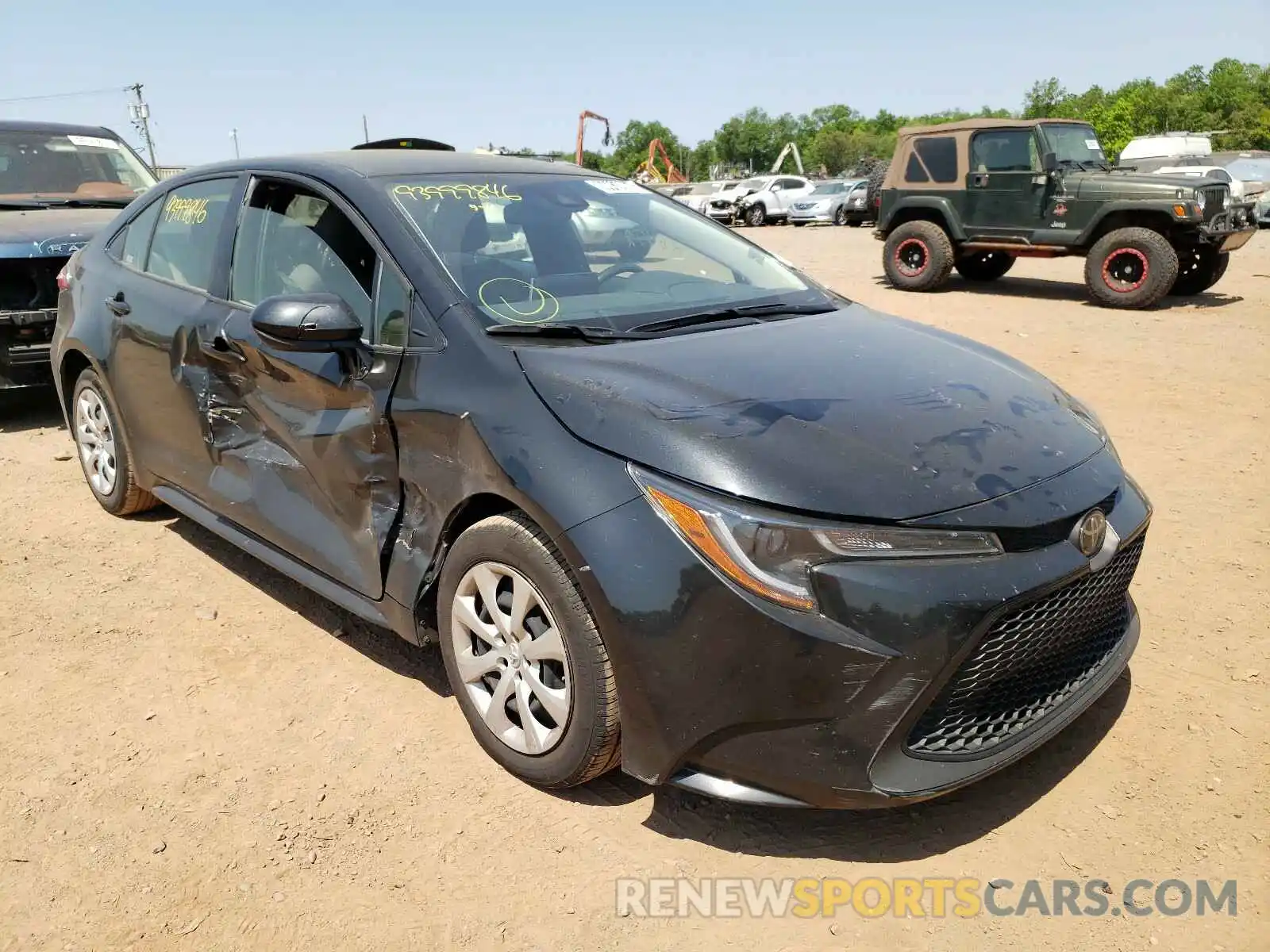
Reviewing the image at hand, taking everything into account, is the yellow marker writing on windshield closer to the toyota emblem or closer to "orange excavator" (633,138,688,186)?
the toyota emblem

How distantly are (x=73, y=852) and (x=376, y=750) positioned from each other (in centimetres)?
76

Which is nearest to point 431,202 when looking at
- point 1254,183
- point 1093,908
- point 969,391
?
point 969,391

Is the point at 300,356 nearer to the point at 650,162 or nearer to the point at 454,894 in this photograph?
the point at 454,894

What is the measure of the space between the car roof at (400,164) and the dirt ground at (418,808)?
5.26ft

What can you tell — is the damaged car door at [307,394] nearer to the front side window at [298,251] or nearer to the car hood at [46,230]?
the front side window at [298,251]

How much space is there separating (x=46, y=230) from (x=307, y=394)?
4154 millimetres

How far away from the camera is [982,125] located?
36.9 feet

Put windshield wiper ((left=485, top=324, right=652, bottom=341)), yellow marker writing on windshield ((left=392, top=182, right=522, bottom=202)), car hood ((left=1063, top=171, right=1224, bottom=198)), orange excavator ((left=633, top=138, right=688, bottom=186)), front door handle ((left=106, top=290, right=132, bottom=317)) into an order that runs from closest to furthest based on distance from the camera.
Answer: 1. windshield wiper ((left=485, top=324, right=652, bottom=341))
2. yellow marker writing on windshield ((left=392, top=182, right=522, bottom=202))
3. front door handle ((left=106, top=290, right=132, bottom=317))
4. car hood ((left=1063, top=171, right=1224, bottom=198))
5. orange excavator ((left=633, top=138, right=688, bottom=186))

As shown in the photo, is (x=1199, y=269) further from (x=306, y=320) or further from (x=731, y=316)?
(x=306, y=320)

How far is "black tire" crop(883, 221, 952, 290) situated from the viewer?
38.1 feet

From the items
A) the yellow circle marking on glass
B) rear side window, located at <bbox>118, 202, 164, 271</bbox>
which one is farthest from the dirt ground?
rear side window, located at <bbox>118, 202, 164, 271</bbox>

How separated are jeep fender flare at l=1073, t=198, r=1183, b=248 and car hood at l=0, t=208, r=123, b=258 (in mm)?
9328

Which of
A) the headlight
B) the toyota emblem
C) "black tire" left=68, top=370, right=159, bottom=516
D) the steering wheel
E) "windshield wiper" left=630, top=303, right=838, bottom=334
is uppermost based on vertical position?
the steering wheel

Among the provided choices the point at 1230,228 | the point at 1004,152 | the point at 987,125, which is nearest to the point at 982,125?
the point at 987,125
